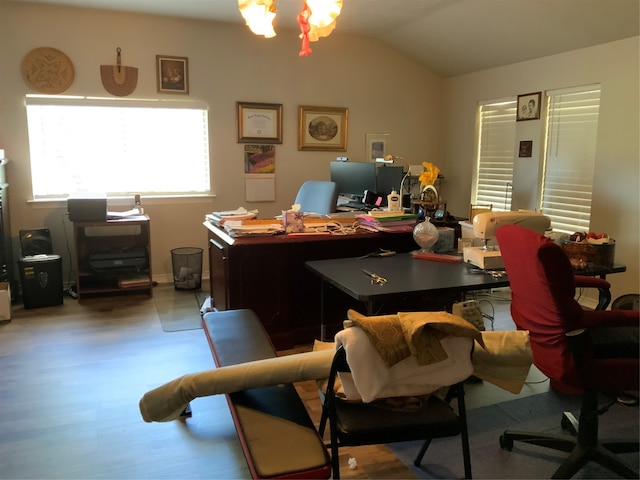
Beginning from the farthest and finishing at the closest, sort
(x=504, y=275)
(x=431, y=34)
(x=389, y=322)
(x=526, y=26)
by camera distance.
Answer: (x=431, y=34) < (x=526, y=26) < (x=504, y=275) < (x=389, y=322)

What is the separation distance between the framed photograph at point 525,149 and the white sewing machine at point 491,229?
2.17 metres

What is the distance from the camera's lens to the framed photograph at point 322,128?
5.43 meters

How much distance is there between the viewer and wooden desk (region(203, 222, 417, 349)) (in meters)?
3.21

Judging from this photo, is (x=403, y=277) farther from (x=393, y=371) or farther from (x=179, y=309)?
(x=179, y=309)

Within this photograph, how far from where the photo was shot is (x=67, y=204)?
4543mm

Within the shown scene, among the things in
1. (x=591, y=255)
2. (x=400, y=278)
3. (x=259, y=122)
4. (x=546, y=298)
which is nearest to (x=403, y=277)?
(x=400, y=278)

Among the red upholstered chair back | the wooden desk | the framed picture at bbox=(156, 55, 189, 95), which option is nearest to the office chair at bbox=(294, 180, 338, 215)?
the wooden desk

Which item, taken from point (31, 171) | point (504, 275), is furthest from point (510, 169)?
point (31, 171)

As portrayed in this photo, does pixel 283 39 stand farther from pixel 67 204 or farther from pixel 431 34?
pixel 67 204

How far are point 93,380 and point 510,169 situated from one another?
4107 millimetres

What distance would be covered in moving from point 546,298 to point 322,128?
154 inches

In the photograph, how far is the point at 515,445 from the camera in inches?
90.4

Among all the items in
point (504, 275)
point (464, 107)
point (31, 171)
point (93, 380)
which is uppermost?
point (464, 107)

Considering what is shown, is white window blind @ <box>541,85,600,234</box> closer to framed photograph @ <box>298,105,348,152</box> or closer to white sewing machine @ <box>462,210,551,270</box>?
white sewing machine @ <box>462,210,551,270</box>
